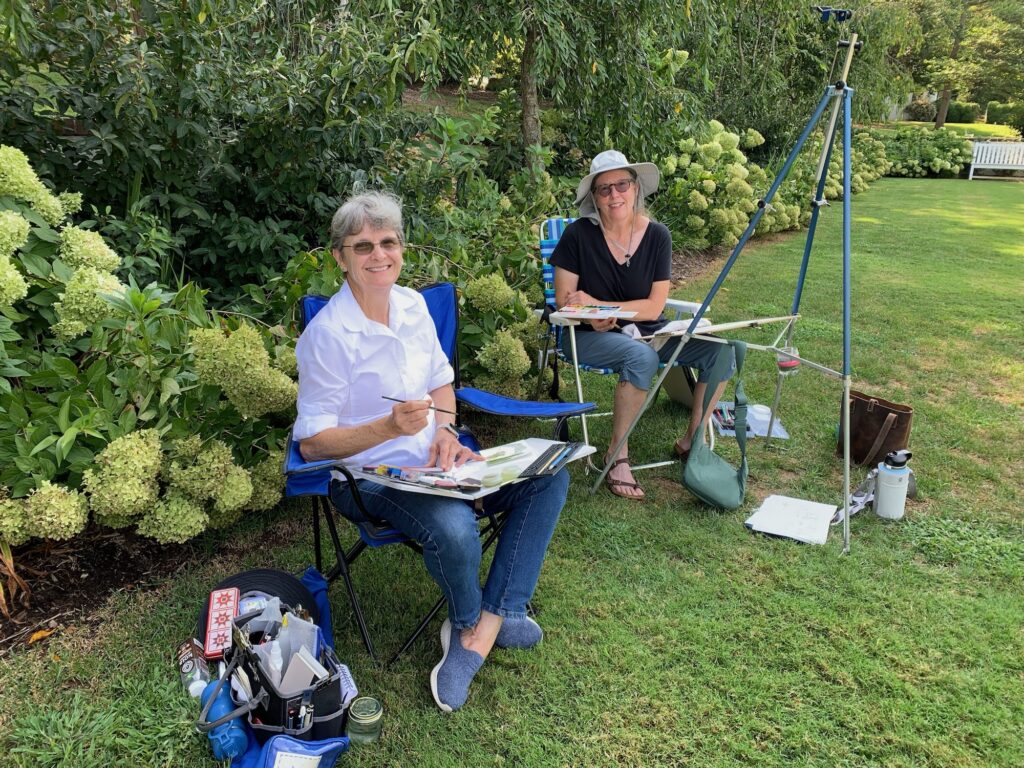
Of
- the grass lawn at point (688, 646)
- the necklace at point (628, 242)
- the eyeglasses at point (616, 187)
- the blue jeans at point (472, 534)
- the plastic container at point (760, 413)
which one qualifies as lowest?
the grass lawn at point (688, 646)

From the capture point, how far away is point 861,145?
46.9ft

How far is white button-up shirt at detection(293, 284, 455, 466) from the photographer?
2010 mm

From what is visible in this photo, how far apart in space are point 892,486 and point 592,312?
134cm

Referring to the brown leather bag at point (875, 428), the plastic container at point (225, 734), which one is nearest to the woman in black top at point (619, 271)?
the brown leather bag at point (875, 428)

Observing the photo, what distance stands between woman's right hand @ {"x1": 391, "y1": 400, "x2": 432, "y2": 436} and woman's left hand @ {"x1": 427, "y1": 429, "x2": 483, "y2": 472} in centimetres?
27

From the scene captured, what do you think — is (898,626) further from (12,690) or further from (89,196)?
(89,196)

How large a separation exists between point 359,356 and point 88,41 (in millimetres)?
1852

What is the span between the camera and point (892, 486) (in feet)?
9.21

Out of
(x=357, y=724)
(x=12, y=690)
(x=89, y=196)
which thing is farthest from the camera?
(x=89, y=196)

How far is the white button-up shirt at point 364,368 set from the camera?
201cm

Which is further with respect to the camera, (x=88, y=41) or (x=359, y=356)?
(x=88, y=41)

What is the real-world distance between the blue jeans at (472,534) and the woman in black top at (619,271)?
3.41ft

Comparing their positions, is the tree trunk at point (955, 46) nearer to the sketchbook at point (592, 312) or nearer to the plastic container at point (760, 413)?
the plastic container at point (760, 413)

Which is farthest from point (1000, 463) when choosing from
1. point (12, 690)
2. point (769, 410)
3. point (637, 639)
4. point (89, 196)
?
point (89, 196)
